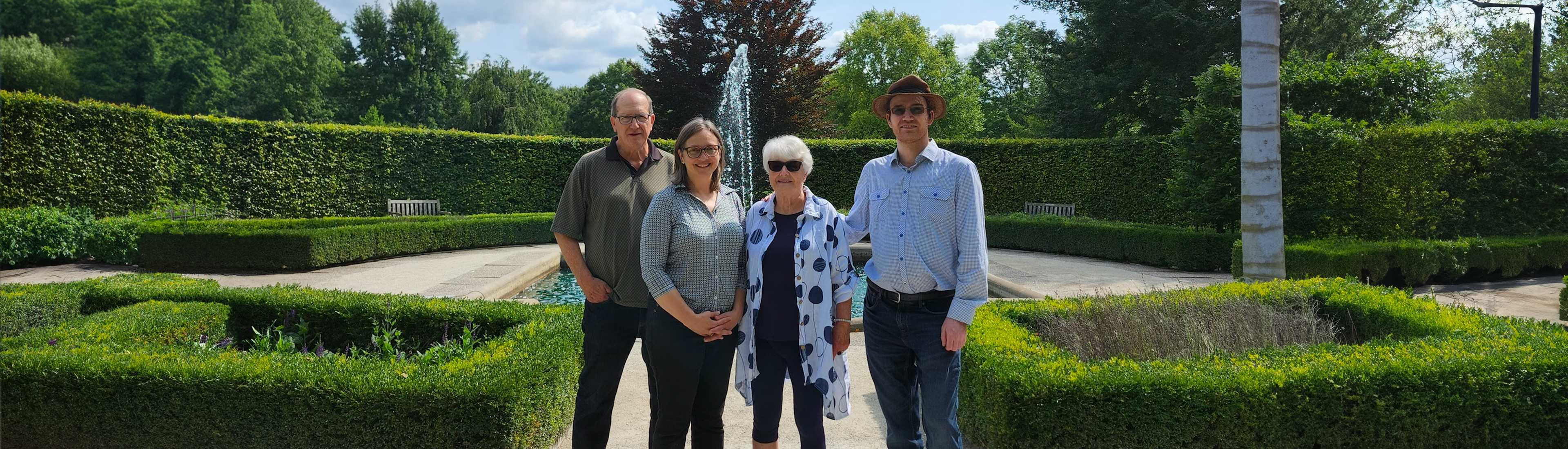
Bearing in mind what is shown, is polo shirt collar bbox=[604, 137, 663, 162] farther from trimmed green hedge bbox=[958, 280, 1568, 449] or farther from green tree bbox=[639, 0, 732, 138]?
green tree bbox=[639, 0, 732, 138]

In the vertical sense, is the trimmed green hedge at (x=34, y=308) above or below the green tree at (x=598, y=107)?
below

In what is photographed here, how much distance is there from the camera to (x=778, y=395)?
2.88 meters

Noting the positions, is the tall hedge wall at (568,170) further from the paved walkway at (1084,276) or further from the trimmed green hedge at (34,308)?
the trimmed green hedge at (34,308)

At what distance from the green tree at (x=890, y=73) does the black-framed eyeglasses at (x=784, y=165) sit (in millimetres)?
34942

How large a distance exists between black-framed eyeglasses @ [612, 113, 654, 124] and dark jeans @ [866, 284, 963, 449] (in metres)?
1.19

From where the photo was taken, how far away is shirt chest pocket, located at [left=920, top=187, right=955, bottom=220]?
2.75 meters

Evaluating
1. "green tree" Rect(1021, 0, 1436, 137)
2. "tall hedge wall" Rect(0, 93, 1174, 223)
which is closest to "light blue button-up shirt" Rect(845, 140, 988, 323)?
"tall hedge wall" Rect(0, 93, 1174, 223)

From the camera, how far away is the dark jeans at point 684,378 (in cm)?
278

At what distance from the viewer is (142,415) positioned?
3.49 m

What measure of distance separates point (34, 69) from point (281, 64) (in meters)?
8.87

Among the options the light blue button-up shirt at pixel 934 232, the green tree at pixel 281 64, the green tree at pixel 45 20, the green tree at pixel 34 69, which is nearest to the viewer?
the light blue button-up shirt at pixel 934 232

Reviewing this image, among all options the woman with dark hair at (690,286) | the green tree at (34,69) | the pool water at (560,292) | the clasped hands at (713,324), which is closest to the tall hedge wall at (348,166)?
the pool water at (560,292)

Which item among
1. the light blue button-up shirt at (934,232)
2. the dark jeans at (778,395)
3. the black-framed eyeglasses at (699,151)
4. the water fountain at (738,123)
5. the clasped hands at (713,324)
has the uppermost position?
the water fountain at (738,123)

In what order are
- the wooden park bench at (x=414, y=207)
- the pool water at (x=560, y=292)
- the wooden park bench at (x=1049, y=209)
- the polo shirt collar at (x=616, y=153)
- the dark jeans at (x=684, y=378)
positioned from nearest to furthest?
the dark jeans at (x=684, y=378) < the polo shirt collar at (x=616, y=153) < the pool water at (x=560, y=292) < the wooden park bench at (x=414, y=207) < the wooden park bench at (x=1049, y=209)
